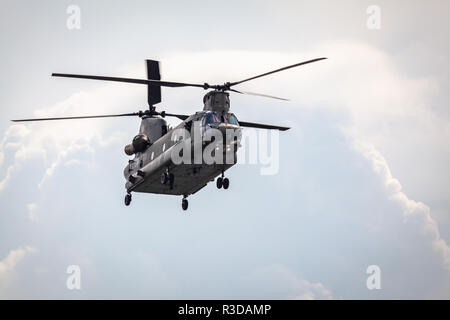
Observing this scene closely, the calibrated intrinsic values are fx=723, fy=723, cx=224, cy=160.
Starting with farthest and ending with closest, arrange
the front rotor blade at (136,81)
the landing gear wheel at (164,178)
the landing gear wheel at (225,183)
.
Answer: the landing gear wheel at (164,178) < the landing gear wheel at (225,183) < the front rotor blade at (136,81)

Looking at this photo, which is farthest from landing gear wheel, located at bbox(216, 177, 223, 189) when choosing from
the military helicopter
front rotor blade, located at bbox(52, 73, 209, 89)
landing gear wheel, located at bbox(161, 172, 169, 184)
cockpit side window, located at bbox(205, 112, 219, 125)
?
front rotor blade, located at bbox(52, 73, 209, 89)

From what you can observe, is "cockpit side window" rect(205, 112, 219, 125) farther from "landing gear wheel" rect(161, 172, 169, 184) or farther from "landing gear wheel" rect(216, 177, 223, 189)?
"landing gear wheel" rect(161, 172, 169, 184)

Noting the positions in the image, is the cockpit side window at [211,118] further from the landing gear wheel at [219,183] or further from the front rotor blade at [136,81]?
the landing gear wheel at [219,183]

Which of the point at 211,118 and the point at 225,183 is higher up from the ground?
the point at 211,118

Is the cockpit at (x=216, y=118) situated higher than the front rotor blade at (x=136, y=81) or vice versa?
the front rotor blade at (x=136, y=81)

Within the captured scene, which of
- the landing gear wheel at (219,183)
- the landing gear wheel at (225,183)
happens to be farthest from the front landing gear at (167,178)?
the landing gear wheel at (225,183)

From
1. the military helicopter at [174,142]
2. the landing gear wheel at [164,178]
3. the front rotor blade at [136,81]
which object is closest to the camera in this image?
the front rotor blade at [136,81]

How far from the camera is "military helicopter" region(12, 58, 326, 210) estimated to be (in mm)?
52469

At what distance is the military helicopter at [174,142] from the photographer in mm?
52469

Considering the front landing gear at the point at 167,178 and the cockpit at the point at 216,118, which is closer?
the cockpit at the point at 216,118

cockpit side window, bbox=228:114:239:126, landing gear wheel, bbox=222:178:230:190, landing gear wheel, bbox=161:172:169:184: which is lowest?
landing gear wheel, bbox=222:178:230:190

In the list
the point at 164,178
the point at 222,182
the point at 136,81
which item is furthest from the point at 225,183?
the point at 136,81

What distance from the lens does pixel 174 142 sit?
5591 centimetres

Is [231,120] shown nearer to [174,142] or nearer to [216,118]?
[216,118]
